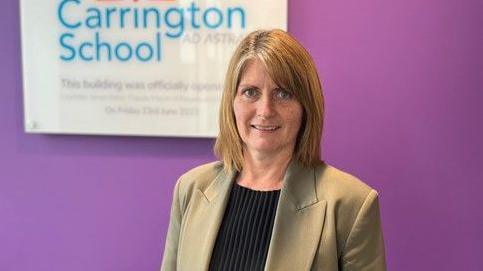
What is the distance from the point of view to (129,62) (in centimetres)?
165

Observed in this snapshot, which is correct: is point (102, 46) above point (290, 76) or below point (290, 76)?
above

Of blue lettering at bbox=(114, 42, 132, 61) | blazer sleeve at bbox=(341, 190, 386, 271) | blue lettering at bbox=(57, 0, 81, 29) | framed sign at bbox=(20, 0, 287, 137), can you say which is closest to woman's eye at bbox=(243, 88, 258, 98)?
blazer sleeve at bbox=(341, 190, 386, 271)

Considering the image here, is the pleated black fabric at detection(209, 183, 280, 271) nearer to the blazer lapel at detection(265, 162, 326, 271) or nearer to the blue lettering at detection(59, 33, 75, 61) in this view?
the blazer lapel at detection(265, 162, 326, 271)

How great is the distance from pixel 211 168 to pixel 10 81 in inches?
34.7

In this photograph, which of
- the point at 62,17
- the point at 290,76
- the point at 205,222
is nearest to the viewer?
the point at 290,76

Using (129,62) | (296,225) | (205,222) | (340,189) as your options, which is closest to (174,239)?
(205,222)

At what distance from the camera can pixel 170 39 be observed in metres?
1.62

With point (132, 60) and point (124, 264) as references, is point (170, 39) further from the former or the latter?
point (124, 264)

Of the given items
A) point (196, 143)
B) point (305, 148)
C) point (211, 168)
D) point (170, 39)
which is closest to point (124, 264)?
point (196, 143)

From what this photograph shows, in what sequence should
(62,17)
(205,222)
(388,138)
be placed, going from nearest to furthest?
(205,222) < (388,138) < (62,17)

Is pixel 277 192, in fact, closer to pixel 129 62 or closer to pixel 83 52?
pixel 129 62

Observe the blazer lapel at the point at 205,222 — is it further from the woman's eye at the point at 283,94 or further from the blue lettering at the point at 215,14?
the blue lettering at the point at 215,14

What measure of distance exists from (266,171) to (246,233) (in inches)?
6.3

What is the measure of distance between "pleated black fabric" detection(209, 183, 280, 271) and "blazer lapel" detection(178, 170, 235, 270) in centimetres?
2
